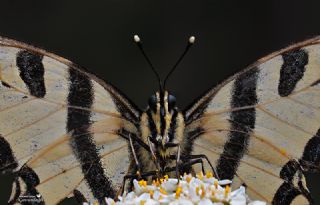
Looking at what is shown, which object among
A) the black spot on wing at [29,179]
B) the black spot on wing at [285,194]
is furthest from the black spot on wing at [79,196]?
the black spot on wing at [285,194]

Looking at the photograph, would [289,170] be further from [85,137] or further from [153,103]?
[85,137]

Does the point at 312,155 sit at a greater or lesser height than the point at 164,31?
lesser

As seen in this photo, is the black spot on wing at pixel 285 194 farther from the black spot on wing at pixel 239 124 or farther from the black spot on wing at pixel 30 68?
the black spot on wing at pixel 30 68

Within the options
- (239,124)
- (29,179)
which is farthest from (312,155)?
(29,179)

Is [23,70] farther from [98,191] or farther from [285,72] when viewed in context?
[285,72]

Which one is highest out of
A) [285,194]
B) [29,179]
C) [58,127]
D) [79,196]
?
[58,127]

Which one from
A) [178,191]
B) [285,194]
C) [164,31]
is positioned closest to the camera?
[178,191]

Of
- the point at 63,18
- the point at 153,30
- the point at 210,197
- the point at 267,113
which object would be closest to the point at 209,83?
the point at 153,30
